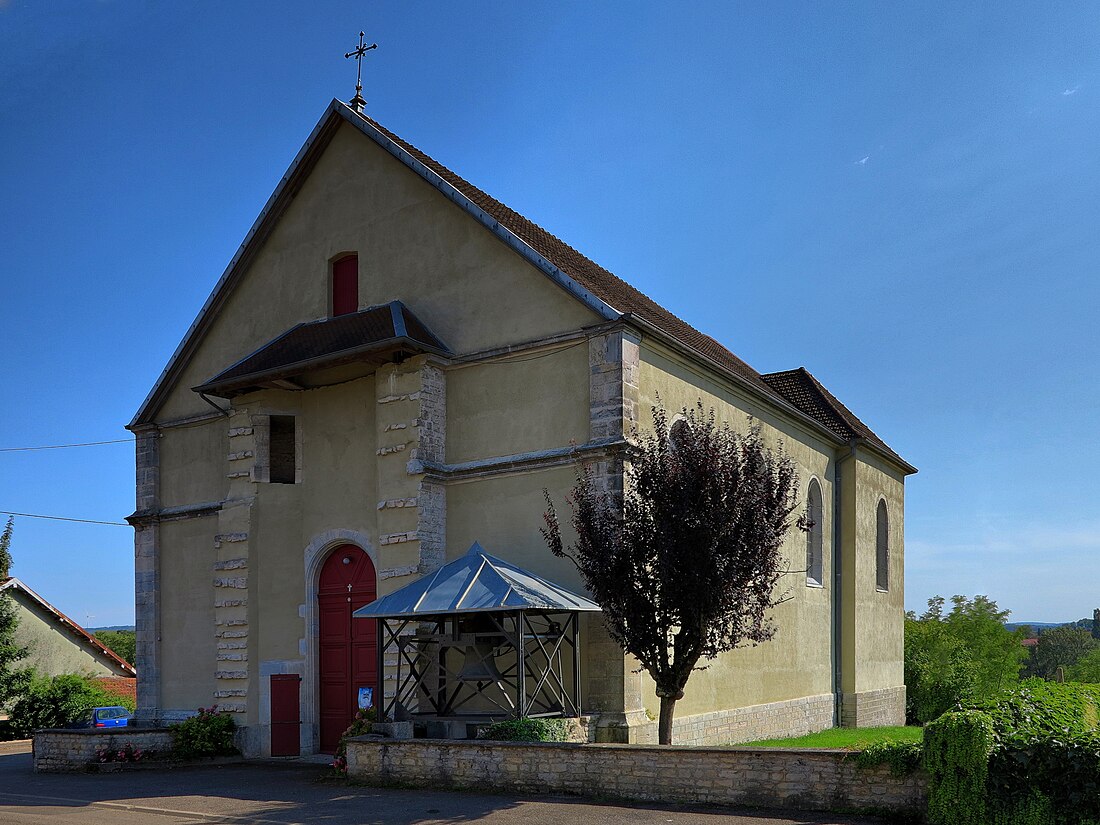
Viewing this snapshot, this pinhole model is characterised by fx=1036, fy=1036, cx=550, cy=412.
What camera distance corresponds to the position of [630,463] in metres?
15.8

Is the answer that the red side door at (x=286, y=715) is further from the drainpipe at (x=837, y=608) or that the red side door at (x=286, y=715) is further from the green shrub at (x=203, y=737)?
the drainpipe at (x=837, y=608)

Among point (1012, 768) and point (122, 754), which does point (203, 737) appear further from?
point (1012, 768)

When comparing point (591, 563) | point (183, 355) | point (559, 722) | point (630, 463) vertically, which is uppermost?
point (183, 355)

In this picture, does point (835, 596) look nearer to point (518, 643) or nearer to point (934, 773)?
point (518, 643)

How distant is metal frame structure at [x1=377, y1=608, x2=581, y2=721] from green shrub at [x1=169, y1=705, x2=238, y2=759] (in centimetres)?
395

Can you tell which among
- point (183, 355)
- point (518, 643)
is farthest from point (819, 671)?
point (183, 355)

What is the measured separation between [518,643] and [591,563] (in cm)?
146

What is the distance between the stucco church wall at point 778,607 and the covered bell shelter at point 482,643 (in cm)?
166

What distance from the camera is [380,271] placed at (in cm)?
1936

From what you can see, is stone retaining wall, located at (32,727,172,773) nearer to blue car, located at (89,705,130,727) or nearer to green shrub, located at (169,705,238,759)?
green shrub, located at (169,705,238,759)

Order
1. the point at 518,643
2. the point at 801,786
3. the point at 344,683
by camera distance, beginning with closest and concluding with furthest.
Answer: the point at 801,786 → the point at 518,643 → the point at 344,683

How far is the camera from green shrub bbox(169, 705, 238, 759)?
18406 mm

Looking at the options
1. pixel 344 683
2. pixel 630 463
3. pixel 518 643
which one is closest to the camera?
pixel 518 643

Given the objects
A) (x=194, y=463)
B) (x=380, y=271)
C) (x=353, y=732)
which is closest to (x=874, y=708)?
(x=353, y=732)
